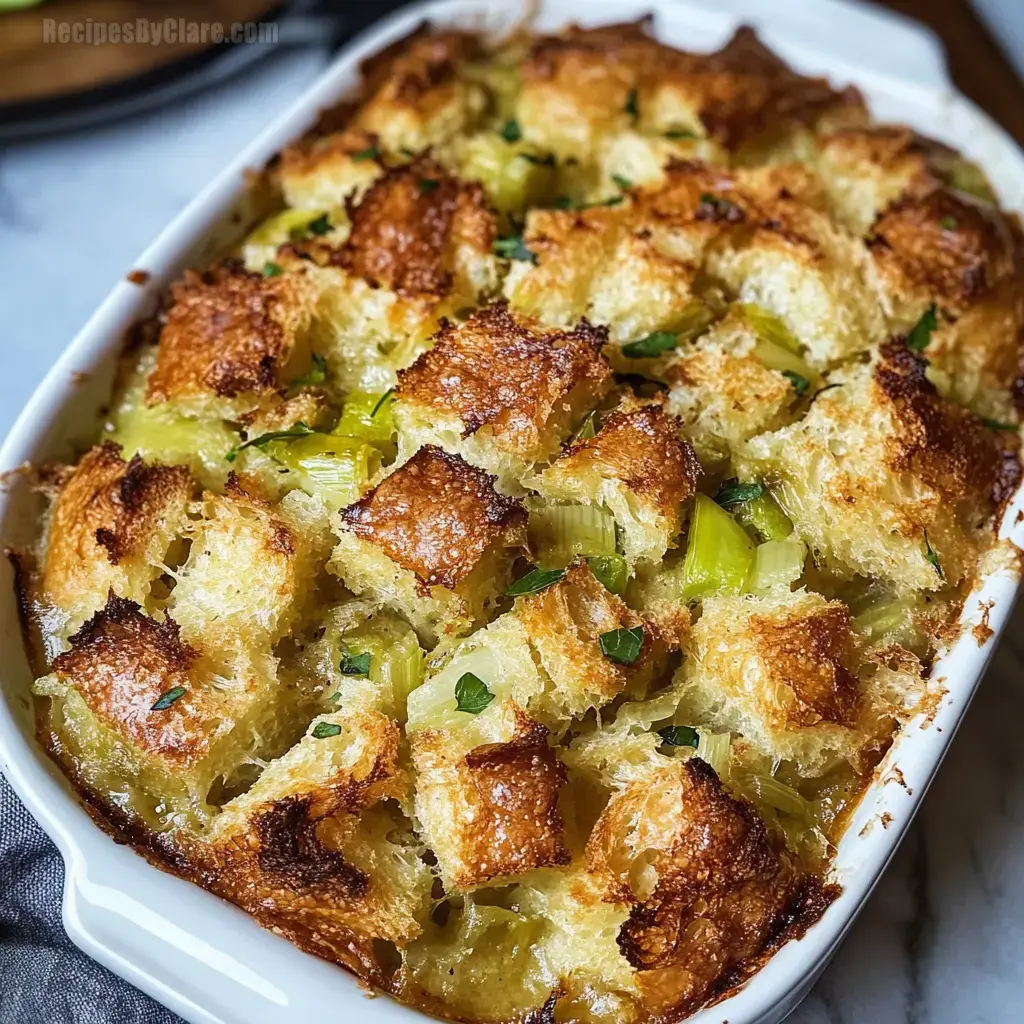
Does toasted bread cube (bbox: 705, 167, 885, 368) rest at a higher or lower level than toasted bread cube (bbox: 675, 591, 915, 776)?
higher

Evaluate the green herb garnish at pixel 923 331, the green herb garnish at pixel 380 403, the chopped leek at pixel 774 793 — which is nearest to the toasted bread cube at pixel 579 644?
the chopped leek at pixel 774 793

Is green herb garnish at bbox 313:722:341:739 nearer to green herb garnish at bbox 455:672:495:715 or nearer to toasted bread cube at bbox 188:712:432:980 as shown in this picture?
toasted bread cube at bbox 188:712:432:980

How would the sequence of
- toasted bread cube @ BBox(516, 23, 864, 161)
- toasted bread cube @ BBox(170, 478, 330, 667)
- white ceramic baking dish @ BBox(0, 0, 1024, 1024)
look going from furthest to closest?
toasted bread cube @ BBox(516, 23, 864, 161) < toasted bread cube @ BBox(170, 478, 330, 667) < white ceramic baking dish @ BBox(0, 0, 1024, 1024)

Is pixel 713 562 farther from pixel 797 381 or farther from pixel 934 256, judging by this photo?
pixel 934 256

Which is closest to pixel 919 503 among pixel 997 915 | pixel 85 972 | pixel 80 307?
pixel 997 915

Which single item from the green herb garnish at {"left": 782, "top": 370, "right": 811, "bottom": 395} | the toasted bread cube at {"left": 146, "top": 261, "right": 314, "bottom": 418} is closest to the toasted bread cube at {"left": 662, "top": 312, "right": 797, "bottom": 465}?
the green herb garnish at {"left": 782, "top": 370, "right": 811, "bottom": 395}

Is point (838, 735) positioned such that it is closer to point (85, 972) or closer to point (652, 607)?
point (652, 607)

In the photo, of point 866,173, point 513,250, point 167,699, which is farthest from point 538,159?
point 167,699
